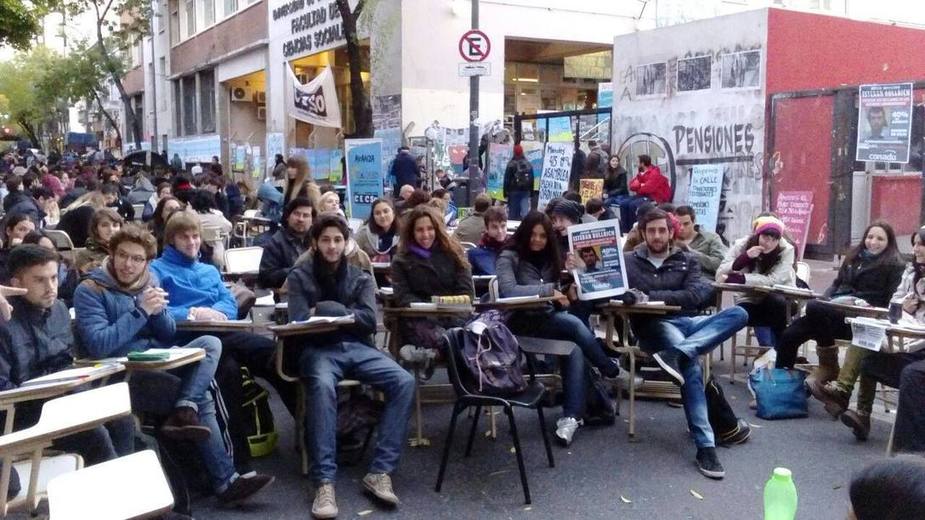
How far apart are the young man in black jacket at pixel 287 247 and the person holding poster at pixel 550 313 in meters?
1.56

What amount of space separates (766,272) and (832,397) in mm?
1298

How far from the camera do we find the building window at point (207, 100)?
35.2 meters

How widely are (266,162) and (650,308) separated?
2383 centimetres

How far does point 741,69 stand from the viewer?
13961mm

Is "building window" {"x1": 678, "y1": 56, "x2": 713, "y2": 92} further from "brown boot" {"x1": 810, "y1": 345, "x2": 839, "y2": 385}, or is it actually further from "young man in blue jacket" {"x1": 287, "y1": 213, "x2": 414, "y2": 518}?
"young man in blue jacket" {"x1": 287, "y1": 213, "x2": 414, "y2": 518}

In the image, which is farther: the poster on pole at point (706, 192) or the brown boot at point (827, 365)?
the poster on pole at point (706, 192)

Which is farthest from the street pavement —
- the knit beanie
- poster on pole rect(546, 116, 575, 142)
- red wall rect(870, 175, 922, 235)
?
poster on pole rect(546, 116, 575, 142)

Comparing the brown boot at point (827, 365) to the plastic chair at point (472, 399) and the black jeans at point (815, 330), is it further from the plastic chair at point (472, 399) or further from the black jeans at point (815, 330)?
the plastic chair at point (472, 399)

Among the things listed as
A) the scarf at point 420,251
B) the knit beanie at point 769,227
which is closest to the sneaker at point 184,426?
the scarf at point 420,251

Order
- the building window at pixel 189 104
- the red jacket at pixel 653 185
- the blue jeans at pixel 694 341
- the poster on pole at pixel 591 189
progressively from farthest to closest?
the building window at pixel 189 104
the poster on pole at pixel 591 189
the red jacket at pixel 653 185
the blue jeans at pixel 694 341

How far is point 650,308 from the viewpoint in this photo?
18.7 ft

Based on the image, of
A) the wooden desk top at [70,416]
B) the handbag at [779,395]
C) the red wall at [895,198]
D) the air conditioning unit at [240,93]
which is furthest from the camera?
the air conditioning unit at [240,93]

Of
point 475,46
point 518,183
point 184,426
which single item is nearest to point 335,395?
point 184,426

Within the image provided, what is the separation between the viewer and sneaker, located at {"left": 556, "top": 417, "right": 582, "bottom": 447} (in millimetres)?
5730
